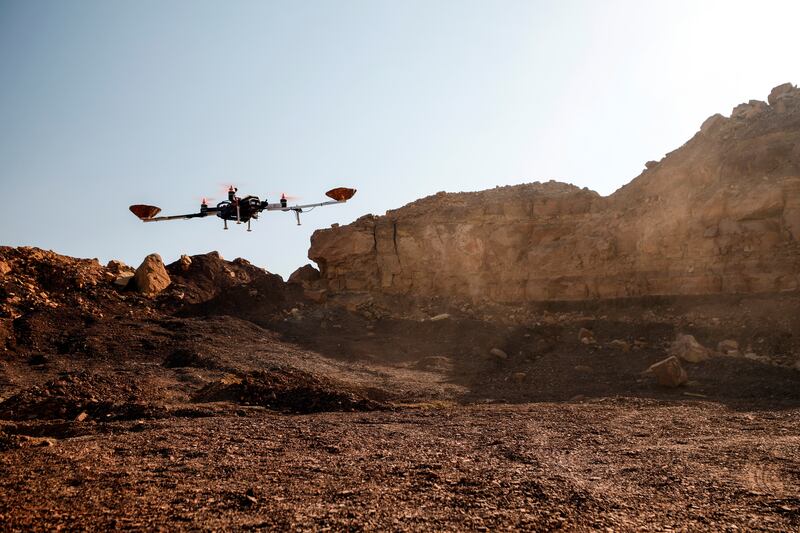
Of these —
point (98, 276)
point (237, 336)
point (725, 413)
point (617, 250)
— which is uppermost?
point (98, 276)

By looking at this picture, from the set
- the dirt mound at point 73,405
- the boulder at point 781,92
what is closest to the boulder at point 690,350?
the boulder at point 781,92

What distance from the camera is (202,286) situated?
98.5 feet

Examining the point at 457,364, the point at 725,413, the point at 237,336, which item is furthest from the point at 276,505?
the point at 237,336

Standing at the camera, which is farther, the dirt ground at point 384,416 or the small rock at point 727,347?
the small rock at point 727,347

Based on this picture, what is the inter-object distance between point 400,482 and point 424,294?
20637 millimetres

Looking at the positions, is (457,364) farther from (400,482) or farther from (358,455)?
Answer: (400,482)

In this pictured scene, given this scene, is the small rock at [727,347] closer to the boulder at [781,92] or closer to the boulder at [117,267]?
the boulder at [781,92]

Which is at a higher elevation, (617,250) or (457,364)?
(617,250)

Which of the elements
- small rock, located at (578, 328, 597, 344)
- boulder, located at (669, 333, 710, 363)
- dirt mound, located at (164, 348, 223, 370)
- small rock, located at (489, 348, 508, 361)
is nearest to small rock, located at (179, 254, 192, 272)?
dirt mound, located at (164, 348, 223, 370)

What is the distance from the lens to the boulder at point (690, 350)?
1723cm

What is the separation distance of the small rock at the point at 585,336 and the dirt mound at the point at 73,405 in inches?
546

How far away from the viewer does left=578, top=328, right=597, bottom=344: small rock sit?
20.9m

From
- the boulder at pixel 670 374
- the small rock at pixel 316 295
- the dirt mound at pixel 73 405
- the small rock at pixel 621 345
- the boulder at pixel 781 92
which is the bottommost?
the boulder at pixel 670 374

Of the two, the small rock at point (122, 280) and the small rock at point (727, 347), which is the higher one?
the small rock at point (122, 280)
